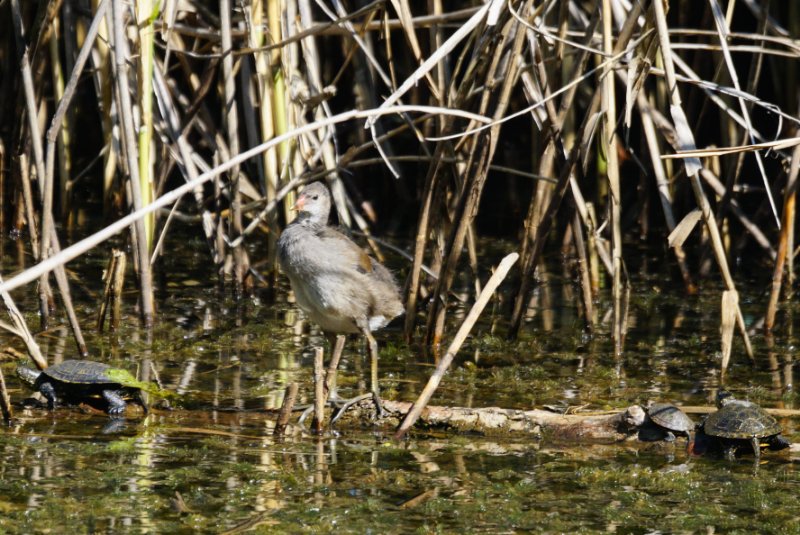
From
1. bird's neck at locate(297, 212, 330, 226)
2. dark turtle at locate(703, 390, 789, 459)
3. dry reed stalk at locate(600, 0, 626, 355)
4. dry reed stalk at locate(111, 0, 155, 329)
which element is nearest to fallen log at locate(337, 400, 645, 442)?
dark turtle at locate(703, 390, 789, 459)

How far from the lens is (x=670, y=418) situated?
4270mm

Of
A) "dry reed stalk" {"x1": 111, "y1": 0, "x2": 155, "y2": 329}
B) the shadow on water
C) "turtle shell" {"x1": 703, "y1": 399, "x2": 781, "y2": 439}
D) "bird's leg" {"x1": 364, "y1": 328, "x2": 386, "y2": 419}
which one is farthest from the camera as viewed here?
"dry reed stalk" {"x1": 111, "y1": 0, "x2": 155, "y2": 329}

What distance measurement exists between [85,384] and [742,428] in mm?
2535

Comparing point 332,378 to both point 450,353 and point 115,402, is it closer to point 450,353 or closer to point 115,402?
point 450,353

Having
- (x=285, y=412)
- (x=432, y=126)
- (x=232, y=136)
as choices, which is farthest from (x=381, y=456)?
(x=432, y=126)

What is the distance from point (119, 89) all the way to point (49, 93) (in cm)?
404

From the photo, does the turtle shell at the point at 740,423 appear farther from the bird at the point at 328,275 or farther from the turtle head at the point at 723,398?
the bird at the point at 328,275

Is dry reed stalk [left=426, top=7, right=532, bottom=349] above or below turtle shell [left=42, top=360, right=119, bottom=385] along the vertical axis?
above

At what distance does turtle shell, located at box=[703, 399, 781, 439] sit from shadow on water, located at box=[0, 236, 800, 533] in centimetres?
12

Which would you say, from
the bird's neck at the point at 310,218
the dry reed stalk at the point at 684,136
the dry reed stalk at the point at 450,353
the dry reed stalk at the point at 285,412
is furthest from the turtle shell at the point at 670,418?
the bird's neck at the point at 310,218

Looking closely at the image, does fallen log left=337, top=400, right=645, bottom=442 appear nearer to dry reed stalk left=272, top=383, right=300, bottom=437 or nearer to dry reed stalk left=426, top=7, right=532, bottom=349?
dry reed stalk left=272, top=383, right=300, bottom=437

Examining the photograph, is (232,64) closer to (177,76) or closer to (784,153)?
(177,76)

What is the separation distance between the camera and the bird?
199 inches

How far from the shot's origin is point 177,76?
859cm
